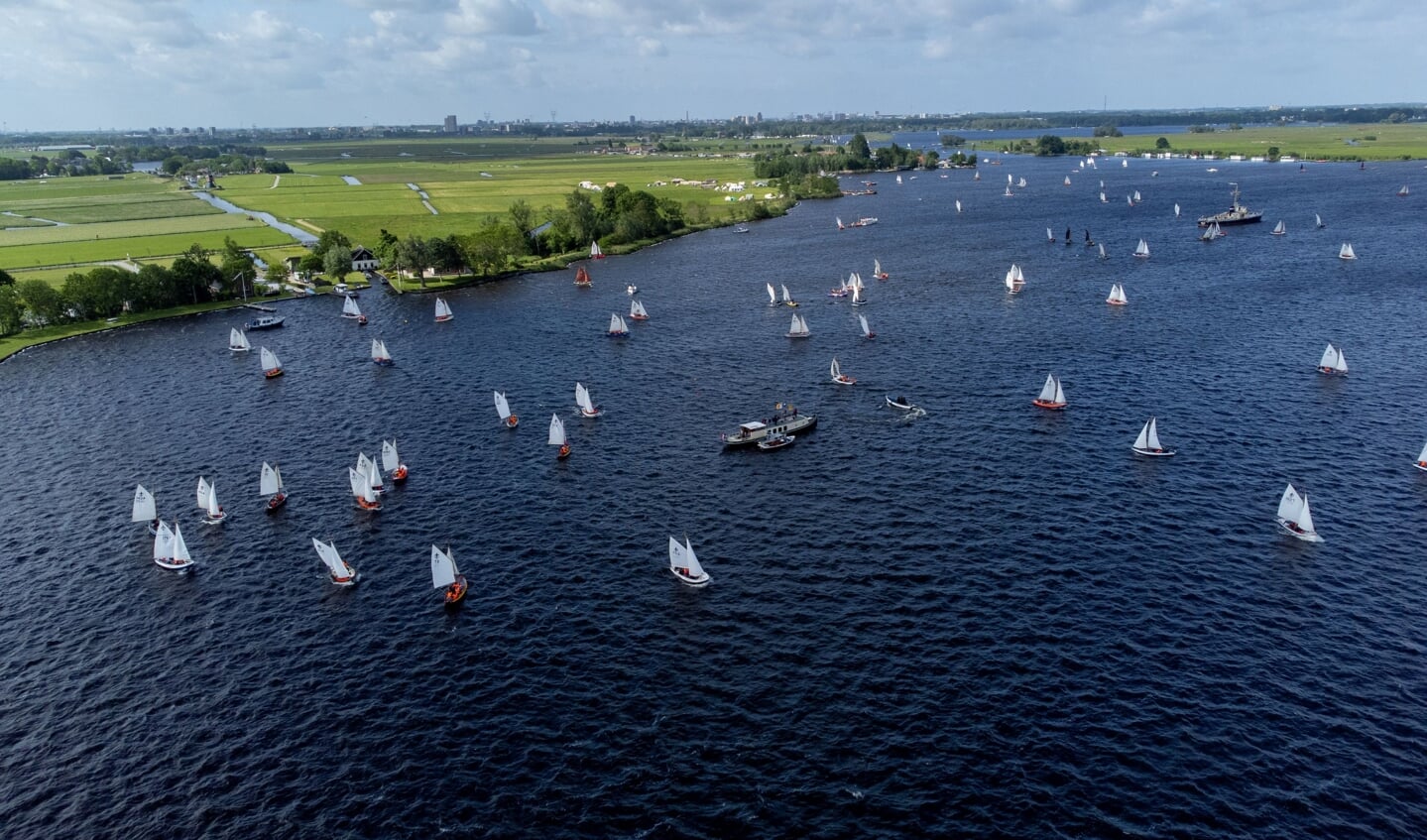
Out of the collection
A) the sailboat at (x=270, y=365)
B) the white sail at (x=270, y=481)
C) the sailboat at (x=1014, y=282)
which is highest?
the sailboat at (x=1014, y=282)

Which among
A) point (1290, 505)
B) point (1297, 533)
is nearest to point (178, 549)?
point (1290, 505)

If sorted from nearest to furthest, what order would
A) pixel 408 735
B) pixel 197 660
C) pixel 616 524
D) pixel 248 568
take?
pixel 408 735, pixel 197 660, pixel 248 568, pixel 616 524

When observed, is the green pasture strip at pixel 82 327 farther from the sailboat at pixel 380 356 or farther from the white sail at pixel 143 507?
the white sail at pixel 143 507

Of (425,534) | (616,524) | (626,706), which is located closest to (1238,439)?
(616,524)

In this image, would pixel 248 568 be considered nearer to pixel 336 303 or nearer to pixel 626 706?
pixel 626 706

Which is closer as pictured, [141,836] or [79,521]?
[141,836]

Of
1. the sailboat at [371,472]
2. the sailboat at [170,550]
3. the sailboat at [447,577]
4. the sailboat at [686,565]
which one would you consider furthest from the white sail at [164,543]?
the sailboat at [686,565]

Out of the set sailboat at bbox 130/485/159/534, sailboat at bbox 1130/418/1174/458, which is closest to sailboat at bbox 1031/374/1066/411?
sailboat at bbox 1130/418/1174/458

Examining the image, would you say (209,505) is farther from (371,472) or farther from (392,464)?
(392,464)
